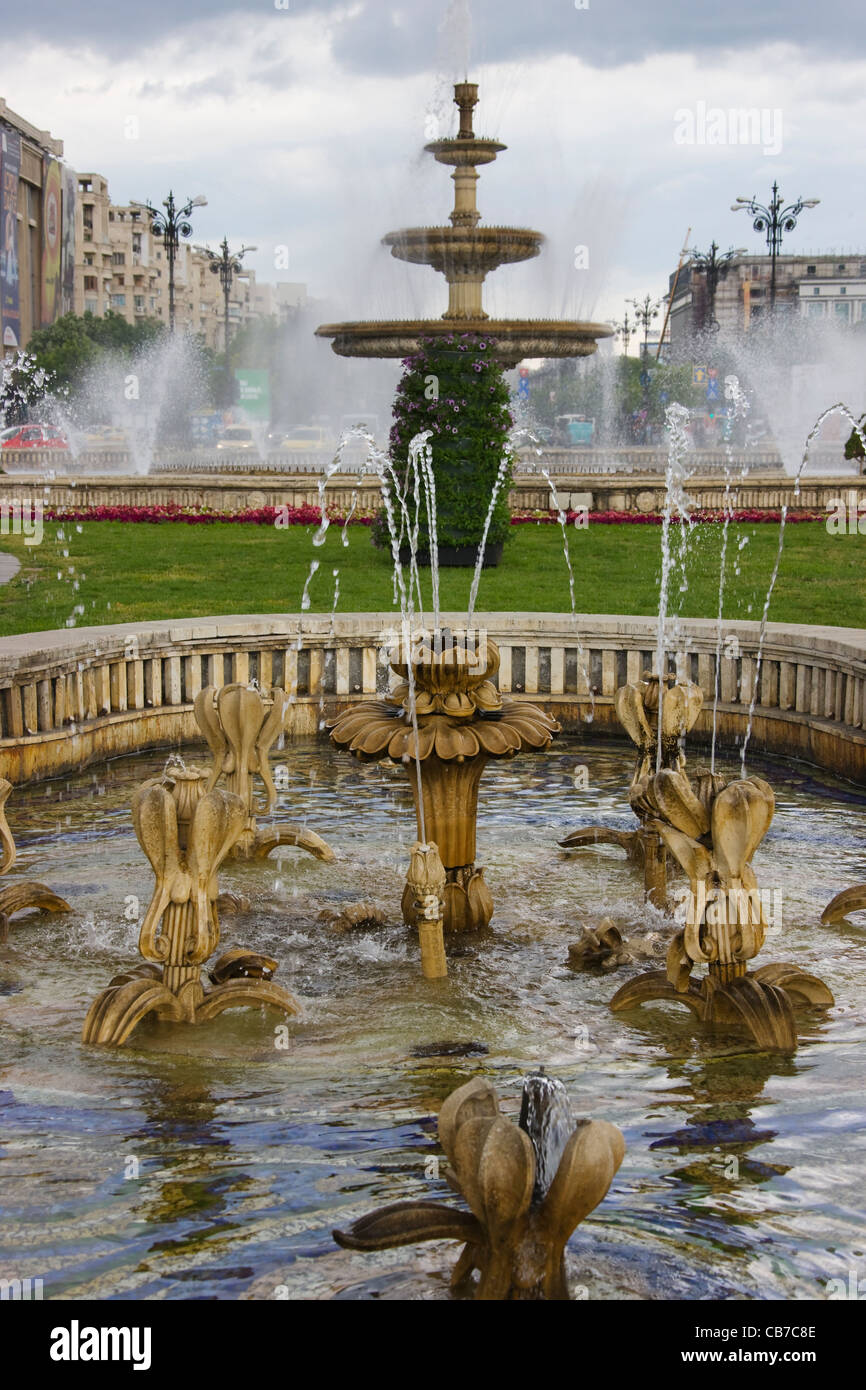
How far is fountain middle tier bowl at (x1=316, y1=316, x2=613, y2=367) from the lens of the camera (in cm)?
2364

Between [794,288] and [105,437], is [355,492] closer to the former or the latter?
[105,437]

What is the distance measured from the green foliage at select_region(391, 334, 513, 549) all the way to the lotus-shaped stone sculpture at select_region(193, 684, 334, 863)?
30.3 ft

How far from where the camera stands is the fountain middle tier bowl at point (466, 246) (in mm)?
23953

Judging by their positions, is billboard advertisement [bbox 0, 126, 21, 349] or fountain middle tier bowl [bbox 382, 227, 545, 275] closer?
fountain middle tier bowl [bbox 382, 227, 545, 275]

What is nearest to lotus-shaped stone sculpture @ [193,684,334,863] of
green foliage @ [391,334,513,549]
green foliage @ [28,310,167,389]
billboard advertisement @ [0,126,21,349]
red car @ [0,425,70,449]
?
green foliage @ [391,334,513,549]

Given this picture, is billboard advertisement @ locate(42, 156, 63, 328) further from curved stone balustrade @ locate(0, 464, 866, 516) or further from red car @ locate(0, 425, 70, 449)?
curved stone balustrade @ locate(0, 464, 866, 516)

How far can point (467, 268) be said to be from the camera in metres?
24.8

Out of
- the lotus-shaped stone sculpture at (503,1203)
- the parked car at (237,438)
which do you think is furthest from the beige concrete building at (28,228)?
the lotus-shaped stone sculpture at (503,1203)

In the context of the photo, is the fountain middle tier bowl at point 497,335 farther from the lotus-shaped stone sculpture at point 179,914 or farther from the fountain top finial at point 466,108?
the lotus-shaped stone sculpture at point 179,914

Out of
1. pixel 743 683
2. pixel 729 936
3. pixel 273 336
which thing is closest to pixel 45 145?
pixel 273 336

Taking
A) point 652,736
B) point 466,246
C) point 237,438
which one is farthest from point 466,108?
point 237,438

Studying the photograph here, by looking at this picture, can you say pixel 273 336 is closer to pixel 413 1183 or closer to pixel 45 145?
pixel 45 145

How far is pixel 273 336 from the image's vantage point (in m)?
86.4
